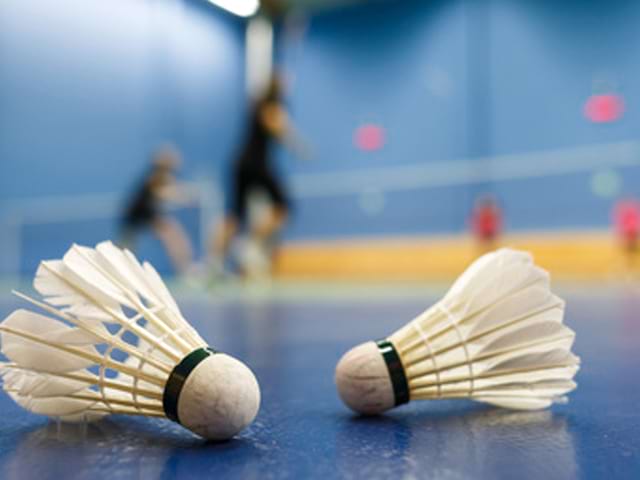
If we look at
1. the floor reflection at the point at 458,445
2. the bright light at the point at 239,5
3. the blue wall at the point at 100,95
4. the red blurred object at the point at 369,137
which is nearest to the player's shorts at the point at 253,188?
the blue wall at the point at 100,95

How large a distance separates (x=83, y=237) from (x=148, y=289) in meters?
7.56

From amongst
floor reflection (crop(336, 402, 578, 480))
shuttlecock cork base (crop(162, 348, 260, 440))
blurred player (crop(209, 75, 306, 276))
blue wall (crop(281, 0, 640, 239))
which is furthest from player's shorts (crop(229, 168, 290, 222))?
shuttlecock cork base (crop(162, 348, 260, 440))

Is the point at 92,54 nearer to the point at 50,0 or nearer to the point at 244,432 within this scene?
the point at 50,0

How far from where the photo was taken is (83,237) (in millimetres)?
7695

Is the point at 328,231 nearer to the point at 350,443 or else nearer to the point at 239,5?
the point at 239,5

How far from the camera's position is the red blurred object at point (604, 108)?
7469 mm

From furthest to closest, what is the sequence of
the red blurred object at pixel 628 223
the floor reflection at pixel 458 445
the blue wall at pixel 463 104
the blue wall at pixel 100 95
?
the blue wall at pixel 463 104 < the blue wall at pixel 100 95 < the red blurred object at pixel 628 223 < the floor reflection at pixel 458 445

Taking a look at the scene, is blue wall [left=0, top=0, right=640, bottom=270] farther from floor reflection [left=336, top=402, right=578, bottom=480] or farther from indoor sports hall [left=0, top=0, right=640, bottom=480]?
floor reflection [left=336, top=402, right=578, bottom=480]

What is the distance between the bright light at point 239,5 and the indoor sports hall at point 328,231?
0.09 ft

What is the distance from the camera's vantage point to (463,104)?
8.43 metres

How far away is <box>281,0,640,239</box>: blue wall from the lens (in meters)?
7.59

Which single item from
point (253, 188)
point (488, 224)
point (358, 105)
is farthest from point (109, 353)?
point (358, 105)

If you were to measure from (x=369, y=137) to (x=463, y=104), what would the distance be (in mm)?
1375

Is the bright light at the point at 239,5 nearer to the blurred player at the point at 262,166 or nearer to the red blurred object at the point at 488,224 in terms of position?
the blurred player at the point at 262,166
